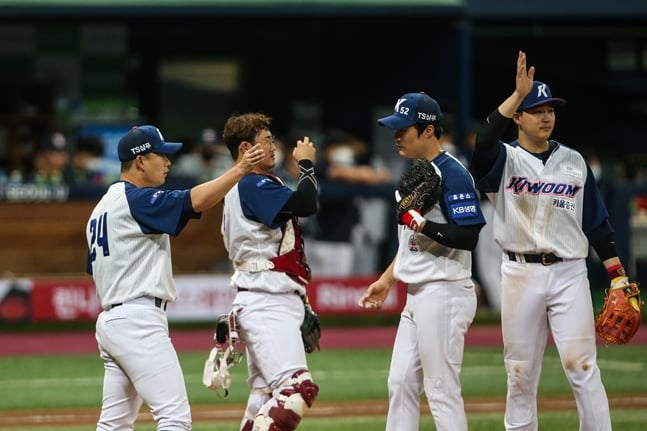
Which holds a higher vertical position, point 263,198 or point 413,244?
point 263,198

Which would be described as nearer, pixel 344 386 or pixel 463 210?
pixel 463 210

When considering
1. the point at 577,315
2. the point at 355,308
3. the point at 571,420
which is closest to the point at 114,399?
the point at 577,315

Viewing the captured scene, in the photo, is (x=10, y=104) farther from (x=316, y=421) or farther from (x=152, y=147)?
(x=152, y=147)

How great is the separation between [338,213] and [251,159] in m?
9.73

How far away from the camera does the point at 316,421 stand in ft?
31.9

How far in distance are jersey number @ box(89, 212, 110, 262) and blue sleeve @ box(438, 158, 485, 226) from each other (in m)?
1.81

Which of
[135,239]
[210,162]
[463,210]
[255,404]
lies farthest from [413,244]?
[210,162]

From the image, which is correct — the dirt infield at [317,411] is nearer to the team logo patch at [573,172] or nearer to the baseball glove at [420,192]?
the team logo patch at [573,172]

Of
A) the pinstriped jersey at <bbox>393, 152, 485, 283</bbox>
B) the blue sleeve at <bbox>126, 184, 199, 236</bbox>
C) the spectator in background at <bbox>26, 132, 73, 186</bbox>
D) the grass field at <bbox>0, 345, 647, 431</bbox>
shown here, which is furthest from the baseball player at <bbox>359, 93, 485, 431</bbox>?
the spectator in background at <bbox>26, 132, 73, 186</bbox>

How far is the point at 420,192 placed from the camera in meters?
7.08

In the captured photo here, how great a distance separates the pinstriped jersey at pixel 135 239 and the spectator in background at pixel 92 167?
30.9 feet

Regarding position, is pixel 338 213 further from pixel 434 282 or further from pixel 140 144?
pixel 140 144

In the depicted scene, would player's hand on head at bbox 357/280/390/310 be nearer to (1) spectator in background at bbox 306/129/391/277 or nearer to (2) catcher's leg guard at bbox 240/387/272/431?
(2) catcher's leg guard at bbox 240/387/272/431

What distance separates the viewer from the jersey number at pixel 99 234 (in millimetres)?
6930
